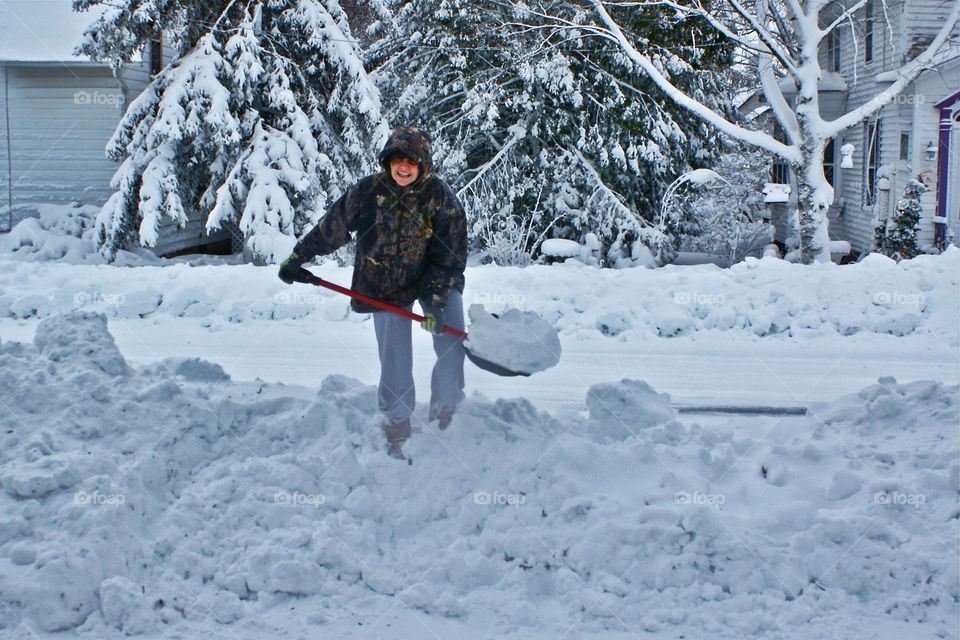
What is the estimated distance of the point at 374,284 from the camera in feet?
13.8

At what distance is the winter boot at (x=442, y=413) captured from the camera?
4.32 m

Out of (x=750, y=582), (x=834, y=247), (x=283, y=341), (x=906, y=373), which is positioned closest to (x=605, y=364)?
(x=906, y=373)

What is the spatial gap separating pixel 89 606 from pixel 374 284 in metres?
1.89

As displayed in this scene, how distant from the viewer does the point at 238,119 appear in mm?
13031

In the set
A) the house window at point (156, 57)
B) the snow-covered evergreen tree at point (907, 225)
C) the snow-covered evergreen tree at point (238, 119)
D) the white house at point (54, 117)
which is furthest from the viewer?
the house window at point (156, 57)

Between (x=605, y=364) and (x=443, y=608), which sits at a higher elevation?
(x=605, y=364)

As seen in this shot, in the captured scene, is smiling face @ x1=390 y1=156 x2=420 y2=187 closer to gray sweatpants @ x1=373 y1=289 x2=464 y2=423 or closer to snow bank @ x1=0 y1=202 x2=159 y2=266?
gray sweatpants @ x1=373 y1=289 x2=464 y2=423

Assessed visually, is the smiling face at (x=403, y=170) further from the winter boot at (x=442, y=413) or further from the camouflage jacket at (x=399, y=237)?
the winter boot at (x=442, y=413)

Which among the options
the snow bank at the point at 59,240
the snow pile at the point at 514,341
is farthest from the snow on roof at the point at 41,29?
the snow pile at the point at 514,341

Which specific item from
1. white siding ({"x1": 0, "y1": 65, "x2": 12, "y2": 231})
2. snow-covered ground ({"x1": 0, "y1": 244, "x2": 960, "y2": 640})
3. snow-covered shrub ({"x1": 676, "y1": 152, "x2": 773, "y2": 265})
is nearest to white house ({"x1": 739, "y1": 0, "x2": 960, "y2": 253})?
snow-covered shrub ({"x1": 676, "y1": 152, "x2": 773, "y2": 265})

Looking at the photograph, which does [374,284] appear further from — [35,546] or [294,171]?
[294,171]

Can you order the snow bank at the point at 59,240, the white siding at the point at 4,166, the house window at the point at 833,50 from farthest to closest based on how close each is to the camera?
the house window at the point at 833,50 < the white siding at the point at 4,166 < the snow bank at the point at 59,240

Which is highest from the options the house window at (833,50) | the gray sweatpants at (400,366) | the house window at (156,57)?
the house window at (833,50)

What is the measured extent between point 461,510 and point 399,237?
1340 mm
